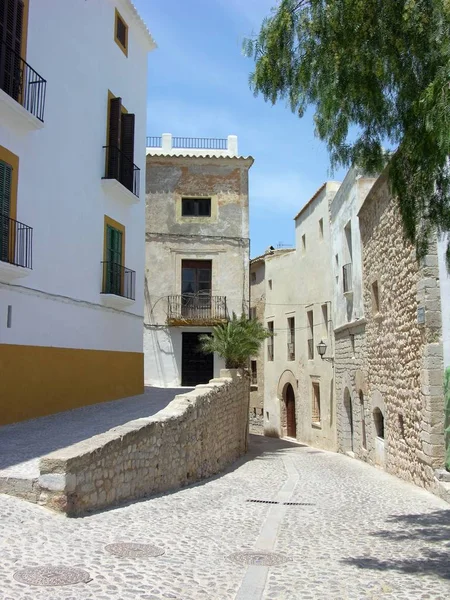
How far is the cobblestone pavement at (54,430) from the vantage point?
22.8 ft

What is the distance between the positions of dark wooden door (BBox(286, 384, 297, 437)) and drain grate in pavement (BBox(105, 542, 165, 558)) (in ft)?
63.9

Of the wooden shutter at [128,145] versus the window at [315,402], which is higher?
the wooden shutter at [128,145]

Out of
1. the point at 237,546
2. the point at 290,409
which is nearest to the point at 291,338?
Answer: the point at 290,409

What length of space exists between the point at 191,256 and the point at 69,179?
36.6ft

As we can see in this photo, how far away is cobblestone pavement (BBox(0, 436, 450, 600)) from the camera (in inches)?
172

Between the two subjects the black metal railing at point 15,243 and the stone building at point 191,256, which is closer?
the black metal railing at point 15,243

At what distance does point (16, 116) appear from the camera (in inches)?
395

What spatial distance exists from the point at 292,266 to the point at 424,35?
19.4m

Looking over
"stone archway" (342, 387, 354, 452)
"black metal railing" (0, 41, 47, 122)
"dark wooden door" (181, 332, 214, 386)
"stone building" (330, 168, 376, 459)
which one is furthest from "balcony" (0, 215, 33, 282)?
"dark wooden door" (181, 332, 214, 386)

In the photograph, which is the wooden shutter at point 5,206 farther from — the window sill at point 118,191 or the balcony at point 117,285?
the balcony at point 117,285

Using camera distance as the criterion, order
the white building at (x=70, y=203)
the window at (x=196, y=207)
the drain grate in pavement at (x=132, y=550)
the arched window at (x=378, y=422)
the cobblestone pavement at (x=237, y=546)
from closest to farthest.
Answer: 1. the cobblestone pavement at (x=237, y=546)
2. the drain grate in pavement at (x=132, y=550)
3. the white building at (x=70, y=203)
4. the arched window at (x=378, y=422)
5. the window at (x=196, y=207)

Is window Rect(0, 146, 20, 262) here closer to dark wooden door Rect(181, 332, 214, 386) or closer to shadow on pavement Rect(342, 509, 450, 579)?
shadow on pavement Rect(342, 509, 450, 579)

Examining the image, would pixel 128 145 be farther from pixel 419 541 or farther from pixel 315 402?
pixel 419 541

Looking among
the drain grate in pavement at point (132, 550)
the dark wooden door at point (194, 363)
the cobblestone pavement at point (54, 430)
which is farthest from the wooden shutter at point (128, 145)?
the drain grate in pavement at point (132, 550)
